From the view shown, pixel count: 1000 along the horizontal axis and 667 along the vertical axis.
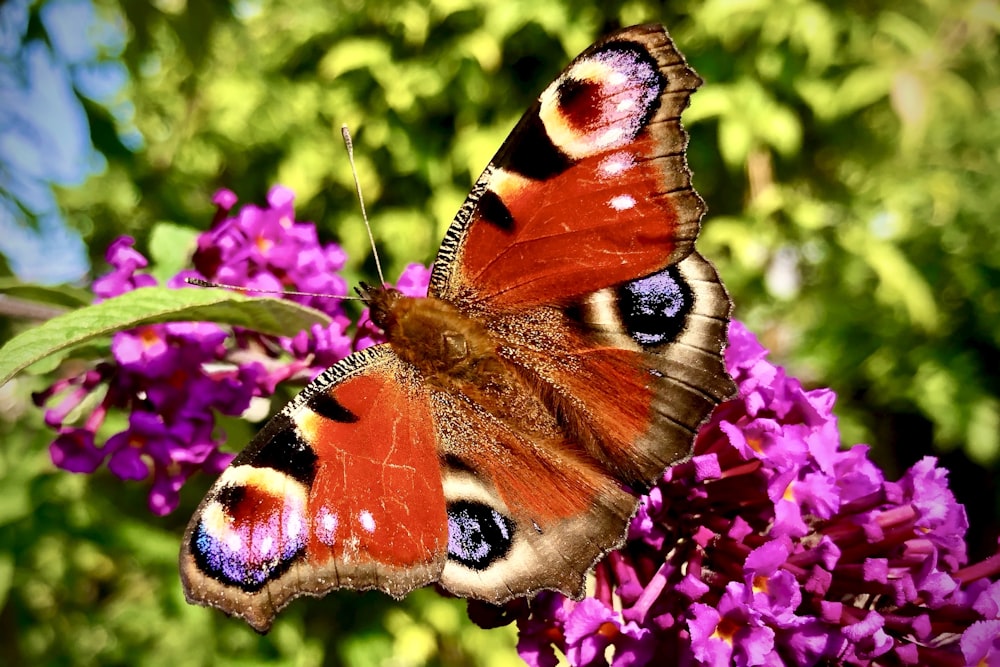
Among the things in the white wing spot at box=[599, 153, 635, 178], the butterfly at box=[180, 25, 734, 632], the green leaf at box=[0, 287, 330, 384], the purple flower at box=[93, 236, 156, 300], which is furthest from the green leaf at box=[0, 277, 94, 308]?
the white wing spot at box=[599, 153, 635, 178]

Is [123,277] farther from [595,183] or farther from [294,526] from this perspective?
[595,183]

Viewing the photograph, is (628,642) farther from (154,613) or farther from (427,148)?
(427,148)

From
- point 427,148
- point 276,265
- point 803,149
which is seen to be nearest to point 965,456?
point 803,149

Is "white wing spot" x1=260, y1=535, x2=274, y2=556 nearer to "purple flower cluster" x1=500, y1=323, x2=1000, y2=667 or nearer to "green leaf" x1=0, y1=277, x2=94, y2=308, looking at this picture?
"purple flower cluster" x1=500, y1=323, x2=1000, y2=667

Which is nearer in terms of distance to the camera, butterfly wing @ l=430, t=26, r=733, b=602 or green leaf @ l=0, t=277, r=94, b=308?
butterfly wing @ l=430, t=26, r=733, b=602

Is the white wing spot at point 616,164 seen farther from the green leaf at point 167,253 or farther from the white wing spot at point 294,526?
the green leaf at point 167,253

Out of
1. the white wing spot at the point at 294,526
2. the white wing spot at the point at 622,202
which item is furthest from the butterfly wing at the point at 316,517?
the white wing spot at the point at 622,202
